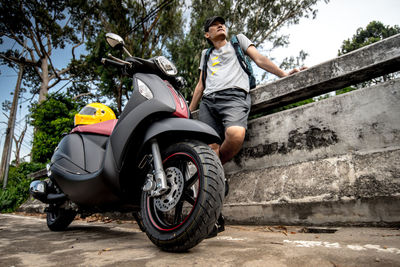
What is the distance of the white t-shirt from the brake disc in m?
1.07

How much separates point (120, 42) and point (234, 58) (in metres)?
1.07

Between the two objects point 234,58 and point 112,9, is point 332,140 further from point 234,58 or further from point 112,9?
point 112,9

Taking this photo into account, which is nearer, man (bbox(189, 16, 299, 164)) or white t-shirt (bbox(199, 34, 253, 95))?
man (bbox(189, 16, 299, 164))

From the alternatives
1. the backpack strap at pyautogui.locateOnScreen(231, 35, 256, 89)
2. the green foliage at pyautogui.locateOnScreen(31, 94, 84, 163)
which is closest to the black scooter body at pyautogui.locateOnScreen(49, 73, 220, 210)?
the backpack strap at pyautogui.locateOnScreen(231, 35, 256, 89)

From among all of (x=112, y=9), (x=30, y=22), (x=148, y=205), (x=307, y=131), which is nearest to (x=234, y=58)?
(x=307, y=131)

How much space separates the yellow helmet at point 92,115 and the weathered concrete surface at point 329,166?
151cm

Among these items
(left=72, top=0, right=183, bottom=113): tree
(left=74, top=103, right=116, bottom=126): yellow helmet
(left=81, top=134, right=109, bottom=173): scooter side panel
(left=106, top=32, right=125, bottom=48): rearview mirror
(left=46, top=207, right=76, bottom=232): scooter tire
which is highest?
A: (left=72, top=0, right=183, bottom=113): tree

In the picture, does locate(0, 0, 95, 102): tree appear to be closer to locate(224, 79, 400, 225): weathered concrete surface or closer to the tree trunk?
the tree trunk

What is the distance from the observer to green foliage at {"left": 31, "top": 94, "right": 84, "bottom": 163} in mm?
7867

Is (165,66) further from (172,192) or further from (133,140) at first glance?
(172,192)

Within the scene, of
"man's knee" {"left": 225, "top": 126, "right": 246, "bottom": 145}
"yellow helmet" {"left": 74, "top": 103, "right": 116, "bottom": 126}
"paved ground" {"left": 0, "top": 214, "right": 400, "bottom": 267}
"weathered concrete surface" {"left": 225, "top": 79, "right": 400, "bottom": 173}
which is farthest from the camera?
"yellow helmet" {"left": 74, "top": 103, "right": 116, "bottom": 126}

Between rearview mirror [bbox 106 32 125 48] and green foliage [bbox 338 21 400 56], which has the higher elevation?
green foliage [bbox 338 21 400 56]

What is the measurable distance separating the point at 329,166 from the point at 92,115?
88.4 inches

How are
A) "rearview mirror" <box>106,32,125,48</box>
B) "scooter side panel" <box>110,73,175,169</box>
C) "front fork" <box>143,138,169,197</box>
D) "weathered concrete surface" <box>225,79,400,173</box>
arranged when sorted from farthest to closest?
"rearview mirror" <box>106,32,125,48</box>, "weathered concrete surface" <box>225,79,400,173</box>, "scooter side panel" <box>110,73,175,169</box>, "front fork" <box>143,138,169,197</box>
